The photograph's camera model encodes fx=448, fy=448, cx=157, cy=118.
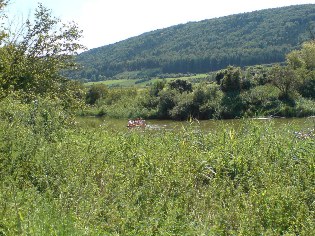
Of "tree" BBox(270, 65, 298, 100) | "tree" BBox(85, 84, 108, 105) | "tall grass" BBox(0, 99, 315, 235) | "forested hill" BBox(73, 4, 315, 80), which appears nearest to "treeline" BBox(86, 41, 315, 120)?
"tree" BBox(270, 65, 298, 100)

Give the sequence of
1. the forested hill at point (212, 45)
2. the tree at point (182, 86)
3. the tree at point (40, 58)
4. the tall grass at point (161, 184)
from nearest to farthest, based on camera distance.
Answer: the tall grass at point (161, 184) < the tree at point (40, 58) < the tree at point (182, 86) < the forested hill at point (212, 45)

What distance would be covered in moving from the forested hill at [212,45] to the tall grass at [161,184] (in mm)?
88394

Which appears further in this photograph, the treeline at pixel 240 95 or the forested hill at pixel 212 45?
the forested hill at pixel 212 45

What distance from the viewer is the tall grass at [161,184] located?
452cm

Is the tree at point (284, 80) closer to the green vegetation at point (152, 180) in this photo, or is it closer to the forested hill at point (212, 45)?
the green vegetation at point (152, 180)

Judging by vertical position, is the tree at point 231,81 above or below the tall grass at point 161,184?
below

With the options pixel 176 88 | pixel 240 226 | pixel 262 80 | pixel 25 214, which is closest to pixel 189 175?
pixel 240 226

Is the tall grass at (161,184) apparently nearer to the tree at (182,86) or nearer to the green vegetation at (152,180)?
the green vegetation at (152,180)

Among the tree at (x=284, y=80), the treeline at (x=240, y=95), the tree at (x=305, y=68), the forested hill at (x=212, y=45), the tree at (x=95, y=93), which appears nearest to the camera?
the treeline at (x=240, y=95)

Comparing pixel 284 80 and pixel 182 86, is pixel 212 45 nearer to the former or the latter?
pixel 182 86

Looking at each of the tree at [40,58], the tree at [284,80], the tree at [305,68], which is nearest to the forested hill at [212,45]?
the tree at [305,68]

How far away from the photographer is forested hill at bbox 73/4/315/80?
97.6 m

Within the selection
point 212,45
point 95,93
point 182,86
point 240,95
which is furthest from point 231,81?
point 212,45

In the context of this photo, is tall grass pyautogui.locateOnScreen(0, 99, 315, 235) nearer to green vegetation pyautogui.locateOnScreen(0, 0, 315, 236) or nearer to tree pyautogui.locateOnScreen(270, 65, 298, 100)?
green vegetation pyautogui.locateOnScreen(0, 0, 315, 236)
